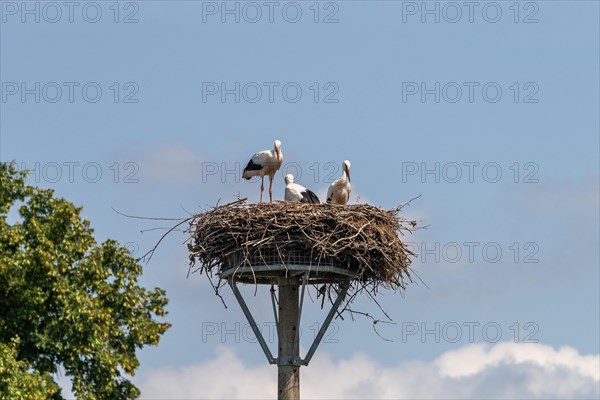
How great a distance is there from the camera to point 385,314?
22828 mm

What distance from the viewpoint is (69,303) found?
2656 centimetres

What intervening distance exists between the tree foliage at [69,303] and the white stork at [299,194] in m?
4.32

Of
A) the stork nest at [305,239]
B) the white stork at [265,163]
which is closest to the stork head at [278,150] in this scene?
the white stork at [265,163]

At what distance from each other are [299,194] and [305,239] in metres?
2.67

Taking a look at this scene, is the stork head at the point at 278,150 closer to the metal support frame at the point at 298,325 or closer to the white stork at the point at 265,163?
the white stork at the point at 265,163

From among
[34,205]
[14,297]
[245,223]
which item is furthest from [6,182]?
[245,223]

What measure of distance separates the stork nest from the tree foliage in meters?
4.47

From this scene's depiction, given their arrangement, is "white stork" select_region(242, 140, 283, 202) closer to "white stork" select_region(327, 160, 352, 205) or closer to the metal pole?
"white stork" select_region(327, 160, 352, 205)

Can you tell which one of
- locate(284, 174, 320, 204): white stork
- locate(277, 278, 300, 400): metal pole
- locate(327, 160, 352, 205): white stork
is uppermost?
locate(327, 160, 352, 205): white stork

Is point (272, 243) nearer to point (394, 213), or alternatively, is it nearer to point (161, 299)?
point (394, 213)

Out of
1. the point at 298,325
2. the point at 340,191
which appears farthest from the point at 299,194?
the point at 298,325

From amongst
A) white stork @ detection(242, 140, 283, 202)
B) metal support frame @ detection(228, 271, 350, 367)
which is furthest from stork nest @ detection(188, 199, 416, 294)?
white stork @ detection(242, 140, 283, 202)

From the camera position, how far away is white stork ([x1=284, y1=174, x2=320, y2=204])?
24391mm

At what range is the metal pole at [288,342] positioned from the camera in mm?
22688
